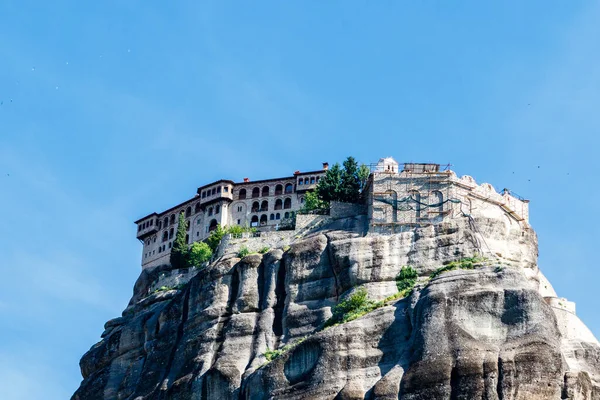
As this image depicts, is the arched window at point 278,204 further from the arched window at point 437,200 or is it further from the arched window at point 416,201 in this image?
the arched window at point 437,200

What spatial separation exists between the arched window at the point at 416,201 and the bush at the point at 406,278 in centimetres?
695

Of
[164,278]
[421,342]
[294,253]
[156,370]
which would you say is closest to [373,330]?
[421,342]

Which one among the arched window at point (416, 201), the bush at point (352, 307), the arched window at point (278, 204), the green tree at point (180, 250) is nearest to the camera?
the bush at point (352, 307)

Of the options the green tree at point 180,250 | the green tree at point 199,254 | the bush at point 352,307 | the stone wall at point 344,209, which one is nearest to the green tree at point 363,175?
the stone wall at point 344,209

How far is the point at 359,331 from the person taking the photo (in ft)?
276

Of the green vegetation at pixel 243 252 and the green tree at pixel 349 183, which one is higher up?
the green tree at pixel 349 183

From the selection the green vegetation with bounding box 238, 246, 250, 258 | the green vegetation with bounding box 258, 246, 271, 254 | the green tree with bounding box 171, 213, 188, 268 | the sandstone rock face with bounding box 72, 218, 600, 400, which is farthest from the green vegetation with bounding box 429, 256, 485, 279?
the green tree with bounding box 171, 213, 188, 268

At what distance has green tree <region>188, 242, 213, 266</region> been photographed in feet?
369

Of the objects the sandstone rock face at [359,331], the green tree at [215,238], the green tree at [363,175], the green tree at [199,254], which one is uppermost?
the green tree at [363,175]

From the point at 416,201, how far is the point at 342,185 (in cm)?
1090

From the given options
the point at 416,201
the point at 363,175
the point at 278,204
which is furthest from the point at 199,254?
the point at 416,201

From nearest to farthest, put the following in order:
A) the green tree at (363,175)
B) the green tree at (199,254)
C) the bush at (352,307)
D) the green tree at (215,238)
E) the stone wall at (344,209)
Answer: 1. the bush at (352,307)
2. the stone wall at (344,209)
3. the green tree at (363,175)
4. the green tree at (199,254)
5. the green tree at (215,238)

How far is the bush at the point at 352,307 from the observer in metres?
86.9

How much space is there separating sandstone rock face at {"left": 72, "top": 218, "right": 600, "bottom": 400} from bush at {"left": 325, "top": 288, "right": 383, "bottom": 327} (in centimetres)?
107
